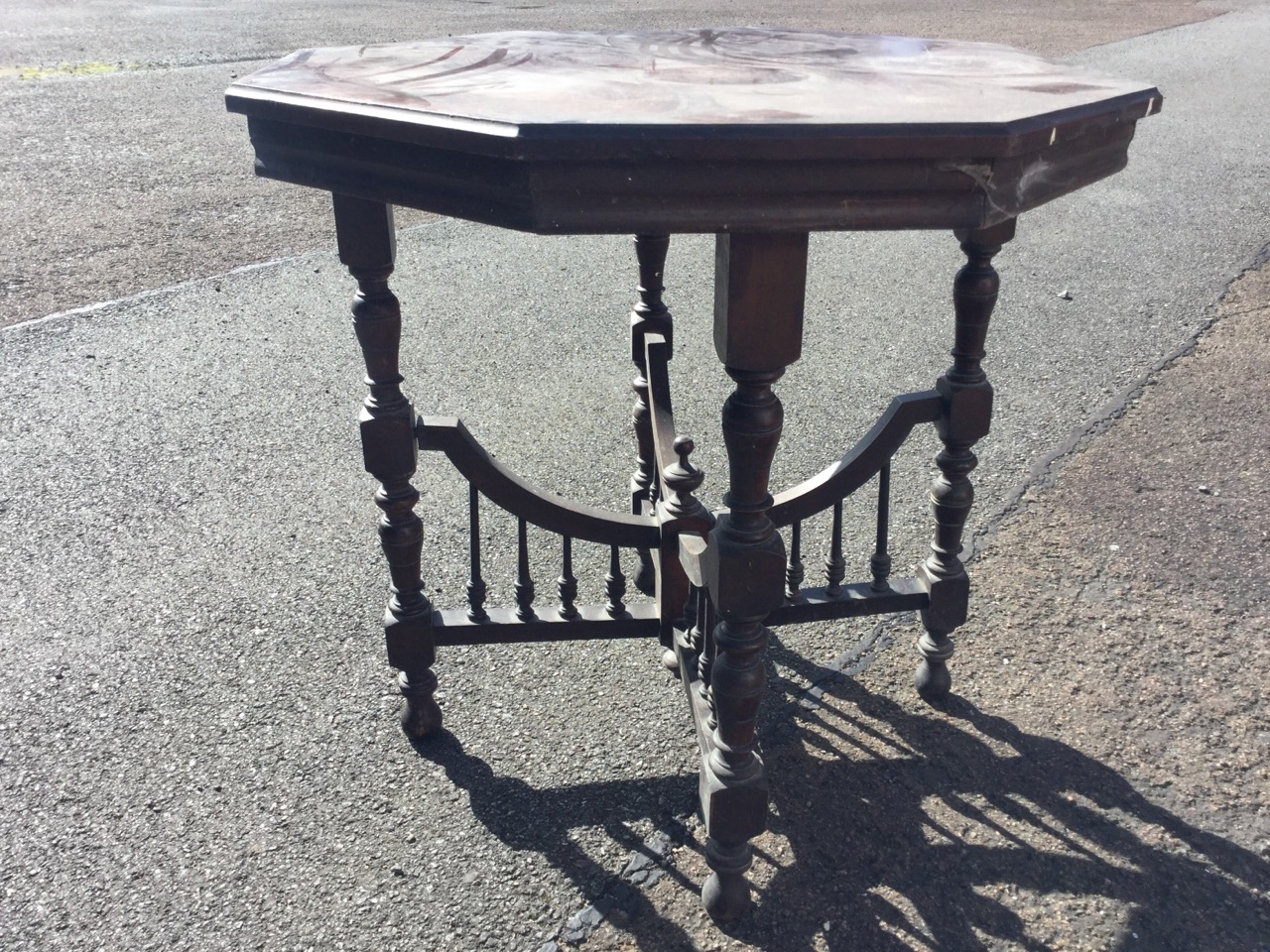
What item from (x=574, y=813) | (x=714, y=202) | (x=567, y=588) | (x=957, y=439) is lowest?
(x=574, y=813)

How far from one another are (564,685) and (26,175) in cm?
550

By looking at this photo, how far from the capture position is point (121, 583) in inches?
109

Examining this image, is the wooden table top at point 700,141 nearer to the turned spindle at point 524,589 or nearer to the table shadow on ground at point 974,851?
the turned spindle at point 524,589

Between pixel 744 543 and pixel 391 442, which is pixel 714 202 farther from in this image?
pixel 391 442

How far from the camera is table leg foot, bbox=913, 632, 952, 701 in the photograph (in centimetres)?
233

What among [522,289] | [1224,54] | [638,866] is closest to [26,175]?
[522,289]

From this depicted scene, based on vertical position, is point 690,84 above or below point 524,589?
above

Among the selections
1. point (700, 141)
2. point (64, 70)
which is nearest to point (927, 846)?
point (700, 141)

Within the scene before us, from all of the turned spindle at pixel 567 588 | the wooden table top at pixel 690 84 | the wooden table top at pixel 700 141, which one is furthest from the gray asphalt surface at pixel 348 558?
the wooden table top at pixel 690 84

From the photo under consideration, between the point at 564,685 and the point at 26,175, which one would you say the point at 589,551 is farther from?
the point at 26,175

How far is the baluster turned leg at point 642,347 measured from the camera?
2.43 m

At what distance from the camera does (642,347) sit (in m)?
2.59

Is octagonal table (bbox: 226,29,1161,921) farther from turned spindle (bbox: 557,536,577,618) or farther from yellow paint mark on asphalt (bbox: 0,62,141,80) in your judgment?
yellow paint mark on asphalt (bbox: 0,62,141,80)

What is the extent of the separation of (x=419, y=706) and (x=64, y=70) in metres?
9.04
